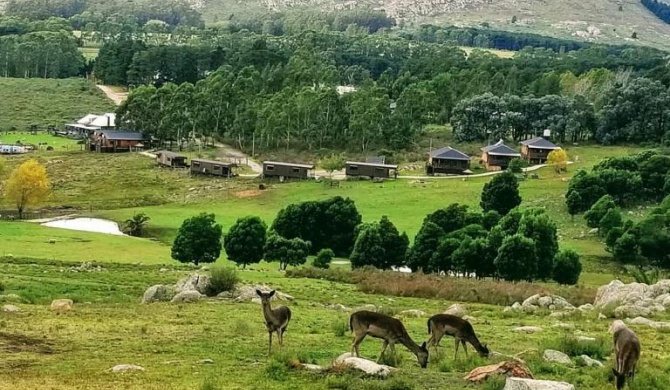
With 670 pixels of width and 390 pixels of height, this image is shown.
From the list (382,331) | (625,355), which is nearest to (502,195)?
(382,331)

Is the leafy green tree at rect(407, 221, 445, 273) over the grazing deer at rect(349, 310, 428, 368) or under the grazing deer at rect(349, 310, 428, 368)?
under

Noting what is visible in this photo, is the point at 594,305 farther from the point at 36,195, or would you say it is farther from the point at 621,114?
the point at 621,114

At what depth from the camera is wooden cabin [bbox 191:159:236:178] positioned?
10044cm

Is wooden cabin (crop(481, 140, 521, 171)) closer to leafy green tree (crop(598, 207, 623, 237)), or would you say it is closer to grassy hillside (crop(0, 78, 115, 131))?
leafy green tree (crop(598, 207, 623, 237))

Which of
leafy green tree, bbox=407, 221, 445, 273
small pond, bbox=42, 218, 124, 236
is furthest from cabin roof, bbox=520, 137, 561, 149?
small pond, bbox=42, 218, 124, 236

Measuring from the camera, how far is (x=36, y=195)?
8225 centimetres

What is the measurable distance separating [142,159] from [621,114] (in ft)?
194

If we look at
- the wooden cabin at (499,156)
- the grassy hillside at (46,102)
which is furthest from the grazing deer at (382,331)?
the grassy hillside at (46,102)

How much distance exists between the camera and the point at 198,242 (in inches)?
2228

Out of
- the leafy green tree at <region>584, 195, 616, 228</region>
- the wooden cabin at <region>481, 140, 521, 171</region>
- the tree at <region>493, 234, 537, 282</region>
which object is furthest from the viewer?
the wooden cabin at <region>481, 140, 521, 171</region>

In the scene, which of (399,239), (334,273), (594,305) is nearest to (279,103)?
(399,239)

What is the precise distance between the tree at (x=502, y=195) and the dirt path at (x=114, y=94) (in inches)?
3761

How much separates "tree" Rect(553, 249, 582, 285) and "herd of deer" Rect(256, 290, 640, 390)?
31778 mm

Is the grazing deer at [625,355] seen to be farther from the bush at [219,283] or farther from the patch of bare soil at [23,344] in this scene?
the bush at [219,283]
